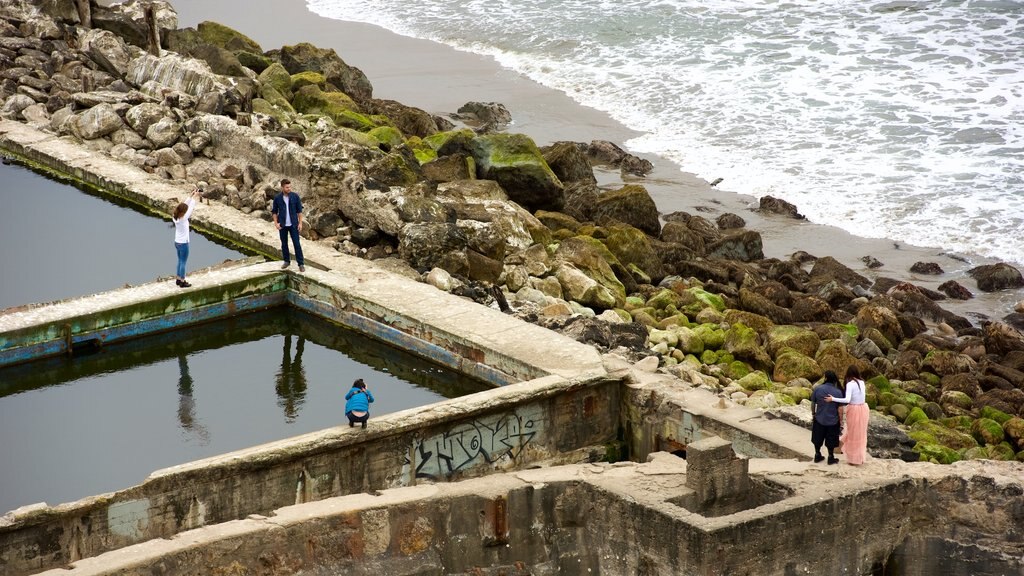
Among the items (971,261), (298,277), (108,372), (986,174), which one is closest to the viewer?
(108,372)

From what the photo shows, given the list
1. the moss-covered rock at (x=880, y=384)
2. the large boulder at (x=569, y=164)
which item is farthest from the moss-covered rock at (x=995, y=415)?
the large boulder at (x=569, y=164)

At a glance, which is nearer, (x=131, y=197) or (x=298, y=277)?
(x=298, y=277)

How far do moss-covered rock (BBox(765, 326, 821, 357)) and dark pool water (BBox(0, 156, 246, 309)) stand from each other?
281 inches

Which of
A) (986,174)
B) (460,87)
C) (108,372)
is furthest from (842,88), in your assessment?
(108,372)

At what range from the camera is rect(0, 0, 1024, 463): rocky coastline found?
1662cm

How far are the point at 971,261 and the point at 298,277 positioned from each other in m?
11.7

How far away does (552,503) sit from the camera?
464 inches

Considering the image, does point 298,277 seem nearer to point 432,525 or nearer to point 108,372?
point 108,372

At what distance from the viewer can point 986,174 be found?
26141 millimetres

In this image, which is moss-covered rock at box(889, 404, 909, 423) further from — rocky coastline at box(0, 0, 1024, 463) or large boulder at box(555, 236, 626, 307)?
large boulder at box(555, 236, 626, 307)

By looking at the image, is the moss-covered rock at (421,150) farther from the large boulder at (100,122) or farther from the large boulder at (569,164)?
the large boulder at (100,122)

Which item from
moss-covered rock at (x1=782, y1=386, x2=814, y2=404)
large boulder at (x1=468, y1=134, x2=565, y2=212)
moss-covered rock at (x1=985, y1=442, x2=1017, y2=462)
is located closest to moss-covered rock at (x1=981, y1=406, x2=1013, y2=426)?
moss-covered rock at (x1=985, y1=442, x2=1017, y2=462)

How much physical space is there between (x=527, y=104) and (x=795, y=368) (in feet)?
53.6

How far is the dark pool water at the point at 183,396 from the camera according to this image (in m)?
13.2
